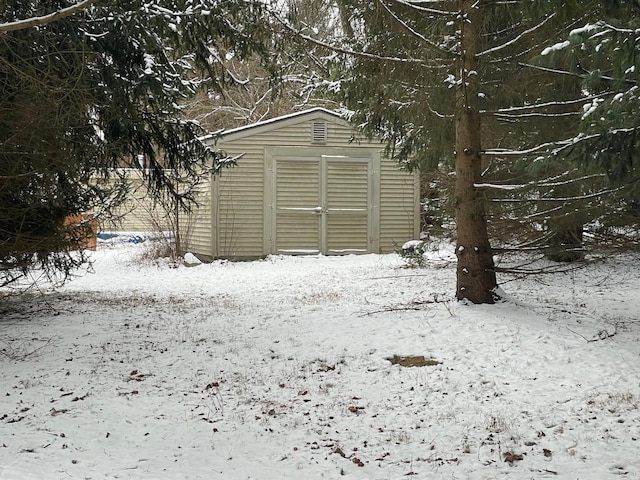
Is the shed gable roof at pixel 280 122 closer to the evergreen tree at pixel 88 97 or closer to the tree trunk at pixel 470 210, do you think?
the evergreen tree at pixel 88 97

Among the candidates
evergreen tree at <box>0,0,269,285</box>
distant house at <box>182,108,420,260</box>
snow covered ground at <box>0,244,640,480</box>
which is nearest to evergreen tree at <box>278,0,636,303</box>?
snow covered ground at <box>0,244,640,480</box>

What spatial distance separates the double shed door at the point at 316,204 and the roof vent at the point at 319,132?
43 cm

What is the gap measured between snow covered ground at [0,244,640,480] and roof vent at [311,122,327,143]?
7210mm

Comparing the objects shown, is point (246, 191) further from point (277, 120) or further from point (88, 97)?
point (88, 97)

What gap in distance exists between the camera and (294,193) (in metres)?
15.3

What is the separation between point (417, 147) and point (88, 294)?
6158 millimetres

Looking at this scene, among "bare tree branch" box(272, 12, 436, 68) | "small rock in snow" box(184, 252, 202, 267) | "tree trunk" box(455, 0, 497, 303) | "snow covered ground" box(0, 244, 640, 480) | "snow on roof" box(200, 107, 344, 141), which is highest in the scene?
"snow on roof" box(200, 107, 344, 141)

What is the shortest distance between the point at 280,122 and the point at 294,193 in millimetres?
1798

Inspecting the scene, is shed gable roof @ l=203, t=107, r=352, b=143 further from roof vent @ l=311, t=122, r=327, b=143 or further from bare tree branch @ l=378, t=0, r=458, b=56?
bare tree branch @ l=378, t=0, r=458, b=56

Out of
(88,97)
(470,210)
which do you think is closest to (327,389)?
(470,210)

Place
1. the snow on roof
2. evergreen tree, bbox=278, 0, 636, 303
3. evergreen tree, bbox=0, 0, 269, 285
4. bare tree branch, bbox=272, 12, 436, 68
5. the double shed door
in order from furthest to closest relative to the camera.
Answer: the double shed door < the snow on roof < bare tree branch, bbox=272, 12, 436, 68 < evergreen tree, bbox=278, 0, 636, 303 < evergreen tree, bbox=0, 0, 269, 285

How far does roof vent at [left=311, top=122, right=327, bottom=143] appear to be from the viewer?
1530cm

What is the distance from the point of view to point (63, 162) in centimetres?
555

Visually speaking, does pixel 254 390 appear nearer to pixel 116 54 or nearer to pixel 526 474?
pixel 526 474
